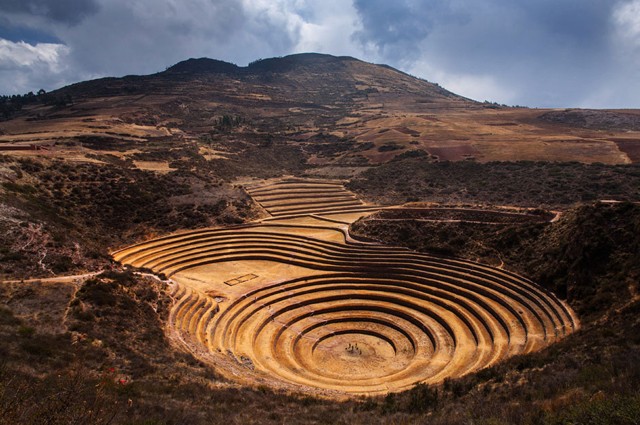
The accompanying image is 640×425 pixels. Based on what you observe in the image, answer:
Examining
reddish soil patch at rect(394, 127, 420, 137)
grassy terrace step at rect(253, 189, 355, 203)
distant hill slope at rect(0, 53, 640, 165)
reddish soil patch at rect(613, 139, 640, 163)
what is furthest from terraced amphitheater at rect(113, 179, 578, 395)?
reddish soil patch at rect(394, 127, 420, 137)

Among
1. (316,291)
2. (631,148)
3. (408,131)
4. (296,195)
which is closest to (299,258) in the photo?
(316,291)

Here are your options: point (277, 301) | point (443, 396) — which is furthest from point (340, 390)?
point (277, 301)

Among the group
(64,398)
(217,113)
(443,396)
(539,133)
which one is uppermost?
(217,113)

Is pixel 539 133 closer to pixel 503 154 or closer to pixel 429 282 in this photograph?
pixel 503 154

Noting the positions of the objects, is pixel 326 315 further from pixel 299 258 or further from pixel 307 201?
pixel 307 201

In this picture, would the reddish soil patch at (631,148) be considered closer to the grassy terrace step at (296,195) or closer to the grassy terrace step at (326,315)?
the grassy terrace step at (296,195)

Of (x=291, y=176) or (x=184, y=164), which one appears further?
(x=291, y=176)

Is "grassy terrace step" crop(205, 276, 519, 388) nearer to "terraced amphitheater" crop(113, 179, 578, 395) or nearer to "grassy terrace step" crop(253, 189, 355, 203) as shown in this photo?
"terraced amphitheater" crop(113, 179, 578, 395)
